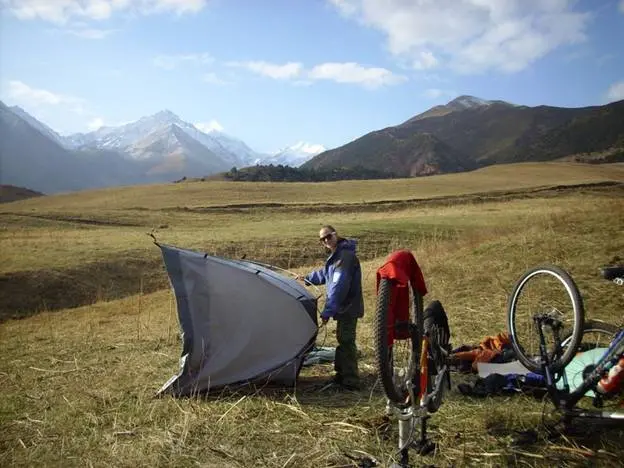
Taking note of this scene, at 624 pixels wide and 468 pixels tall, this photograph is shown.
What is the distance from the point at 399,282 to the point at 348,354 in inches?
104

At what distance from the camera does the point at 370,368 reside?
7.98 m

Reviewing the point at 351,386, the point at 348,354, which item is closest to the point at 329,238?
the point at 348,354

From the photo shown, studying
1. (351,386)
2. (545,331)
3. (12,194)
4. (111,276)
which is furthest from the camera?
(12,194)

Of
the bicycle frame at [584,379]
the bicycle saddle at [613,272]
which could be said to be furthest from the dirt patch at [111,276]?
the bicycle saddle at [613,272]

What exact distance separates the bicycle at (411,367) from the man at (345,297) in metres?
1.64

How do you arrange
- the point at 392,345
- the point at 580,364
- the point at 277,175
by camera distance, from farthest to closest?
the point at 277,175 < the point at 580,364 < the point at 392,345

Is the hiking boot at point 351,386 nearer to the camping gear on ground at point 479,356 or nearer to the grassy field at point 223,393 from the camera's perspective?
the grassy field at point 223,393

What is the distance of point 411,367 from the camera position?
16.0 feet

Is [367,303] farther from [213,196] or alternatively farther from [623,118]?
[623,118]

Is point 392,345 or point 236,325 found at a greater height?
point 392,345

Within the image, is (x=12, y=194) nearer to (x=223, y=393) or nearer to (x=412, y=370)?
(x=223, y=393)

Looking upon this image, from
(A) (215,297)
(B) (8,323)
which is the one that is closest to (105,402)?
(A) (215,297)

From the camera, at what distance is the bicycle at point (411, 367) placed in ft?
14.8

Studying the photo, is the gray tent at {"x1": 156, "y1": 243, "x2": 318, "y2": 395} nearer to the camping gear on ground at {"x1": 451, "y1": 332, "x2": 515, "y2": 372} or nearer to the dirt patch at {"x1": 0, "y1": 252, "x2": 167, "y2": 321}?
the camping gear on ground at {"x1": 451, "y1": 332, "x2": 515, "y2": 372}
